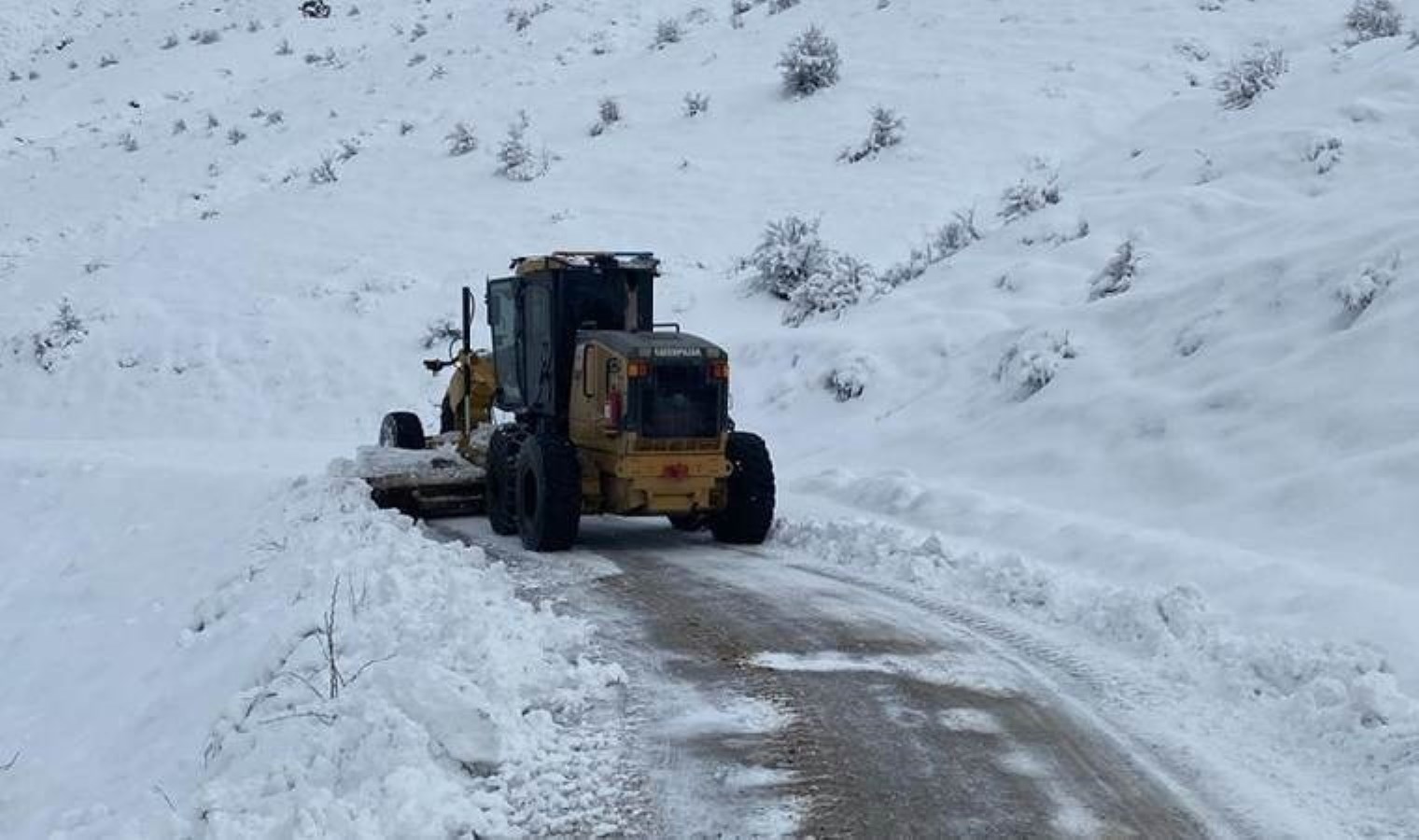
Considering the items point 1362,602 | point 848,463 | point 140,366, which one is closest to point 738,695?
point 1362,602

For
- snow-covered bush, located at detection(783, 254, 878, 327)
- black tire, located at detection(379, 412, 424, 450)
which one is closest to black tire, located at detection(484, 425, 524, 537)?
black tire, located at detection(379, 412, 424, 450)

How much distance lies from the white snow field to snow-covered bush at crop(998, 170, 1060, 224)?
120mm

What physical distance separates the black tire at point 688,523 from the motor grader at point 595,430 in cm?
2

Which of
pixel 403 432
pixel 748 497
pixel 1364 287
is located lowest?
pixel 748 497

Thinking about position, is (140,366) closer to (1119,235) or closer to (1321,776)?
A: (1119,235)

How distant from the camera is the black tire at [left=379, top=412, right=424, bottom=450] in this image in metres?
15.0

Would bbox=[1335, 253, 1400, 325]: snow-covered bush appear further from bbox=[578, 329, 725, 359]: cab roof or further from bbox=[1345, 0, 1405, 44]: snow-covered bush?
bbox=[1345, 0, 1405, 44]: snow-covered bush

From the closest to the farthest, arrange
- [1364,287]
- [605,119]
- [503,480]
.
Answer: [503,480] → [1364,287] → [605,119]

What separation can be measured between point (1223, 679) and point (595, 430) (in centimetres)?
562

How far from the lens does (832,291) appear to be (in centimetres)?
1945

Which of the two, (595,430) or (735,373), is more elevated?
(735,373)

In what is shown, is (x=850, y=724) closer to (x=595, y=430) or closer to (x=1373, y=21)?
(x=595, y=430)

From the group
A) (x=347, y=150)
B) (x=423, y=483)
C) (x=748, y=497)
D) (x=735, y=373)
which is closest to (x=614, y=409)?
(x=748, y=497)

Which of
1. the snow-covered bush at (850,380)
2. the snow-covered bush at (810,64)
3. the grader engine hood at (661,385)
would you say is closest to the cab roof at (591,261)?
the grader engine hood at (661,385)
